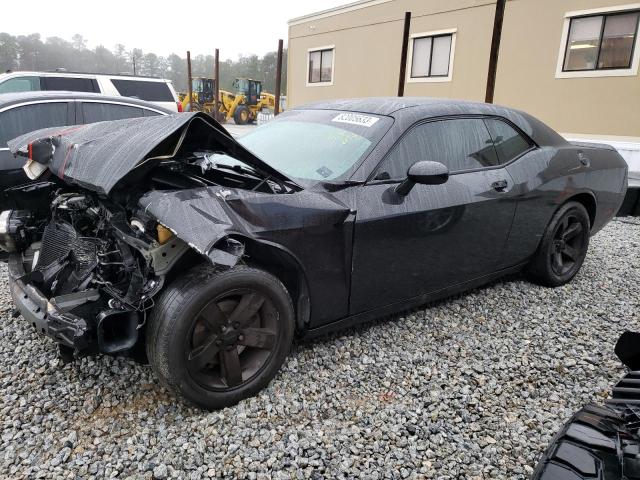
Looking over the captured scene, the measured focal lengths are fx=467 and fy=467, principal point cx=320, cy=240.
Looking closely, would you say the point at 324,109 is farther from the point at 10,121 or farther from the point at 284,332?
the point at 10,121

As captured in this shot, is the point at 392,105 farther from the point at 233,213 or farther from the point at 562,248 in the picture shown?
the point at 562,248

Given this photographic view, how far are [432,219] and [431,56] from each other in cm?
1364

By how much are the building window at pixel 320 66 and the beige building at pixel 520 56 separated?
877 mm

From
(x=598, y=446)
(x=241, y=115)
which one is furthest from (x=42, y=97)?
(x=241, y=115)

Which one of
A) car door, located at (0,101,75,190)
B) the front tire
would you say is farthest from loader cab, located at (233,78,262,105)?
the front tire

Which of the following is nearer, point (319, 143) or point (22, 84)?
point (319, 143)

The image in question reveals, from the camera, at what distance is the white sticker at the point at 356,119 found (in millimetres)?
2939

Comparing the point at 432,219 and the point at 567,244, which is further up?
the point at 432,219

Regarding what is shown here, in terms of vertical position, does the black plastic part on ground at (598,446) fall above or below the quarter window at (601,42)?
below

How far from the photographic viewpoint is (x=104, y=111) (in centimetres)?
Result: 542

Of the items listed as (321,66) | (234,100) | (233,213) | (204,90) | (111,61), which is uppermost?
(111,61)

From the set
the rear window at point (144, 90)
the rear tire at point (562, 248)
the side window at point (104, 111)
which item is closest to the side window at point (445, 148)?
the rear tire at point (562, 248)

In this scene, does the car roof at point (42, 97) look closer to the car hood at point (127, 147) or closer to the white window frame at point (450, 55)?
the car hood at point (127, 147)

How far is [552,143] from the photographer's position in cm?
384
